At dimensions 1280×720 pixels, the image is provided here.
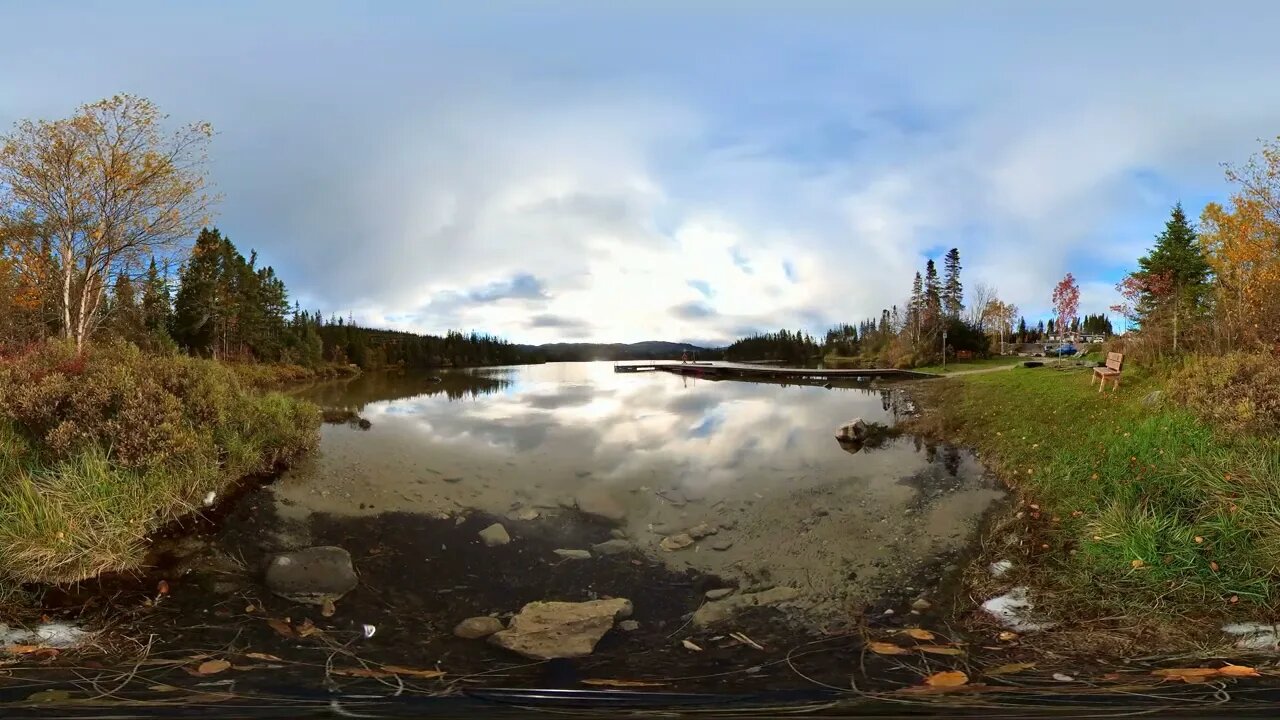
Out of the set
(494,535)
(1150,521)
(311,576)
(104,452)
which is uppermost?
(104,452)

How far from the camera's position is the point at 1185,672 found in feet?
10.6

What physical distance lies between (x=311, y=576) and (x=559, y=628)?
272 centimetres

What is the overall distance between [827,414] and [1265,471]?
1506 centimetres

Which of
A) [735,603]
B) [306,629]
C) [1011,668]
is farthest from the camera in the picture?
[735,603]

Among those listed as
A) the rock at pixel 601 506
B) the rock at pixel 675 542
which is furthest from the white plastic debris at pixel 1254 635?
the rock at pixel 601 506

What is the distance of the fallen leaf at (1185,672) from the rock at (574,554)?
5021mm

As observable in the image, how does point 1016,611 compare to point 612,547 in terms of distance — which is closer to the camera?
point 1016,611

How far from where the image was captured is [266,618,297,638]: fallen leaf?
14.6 feet

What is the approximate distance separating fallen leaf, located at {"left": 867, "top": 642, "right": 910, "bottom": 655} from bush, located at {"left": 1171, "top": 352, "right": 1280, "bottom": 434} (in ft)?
16.9

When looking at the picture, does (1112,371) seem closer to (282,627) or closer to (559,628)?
(559,628)

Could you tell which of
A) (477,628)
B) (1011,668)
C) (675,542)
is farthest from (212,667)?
(1011,668)

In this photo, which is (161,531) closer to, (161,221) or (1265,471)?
(1265,471)

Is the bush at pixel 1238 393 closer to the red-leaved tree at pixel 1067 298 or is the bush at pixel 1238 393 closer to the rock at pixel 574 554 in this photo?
the rock at pixel 574 554

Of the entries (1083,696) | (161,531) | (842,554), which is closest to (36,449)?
(161,531)
